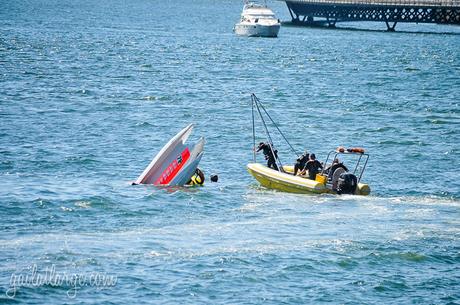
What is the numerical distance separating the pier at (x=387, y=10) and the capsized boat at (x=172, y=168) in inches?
4171

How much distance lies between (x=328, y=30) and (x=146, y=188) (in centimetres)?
12500

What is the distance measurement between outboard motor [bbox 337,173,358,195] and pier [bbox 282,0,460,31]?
108 meters

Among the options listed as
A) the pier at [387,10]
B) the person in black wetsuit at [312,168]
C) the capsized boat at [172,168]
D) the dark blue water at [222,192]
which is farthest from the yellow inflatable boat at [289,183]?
the pier at [387,10]

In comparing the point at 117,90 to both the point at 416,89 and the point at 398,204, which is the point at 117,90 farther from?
the point at 398,204

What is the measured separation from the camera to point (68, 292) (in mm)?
24375

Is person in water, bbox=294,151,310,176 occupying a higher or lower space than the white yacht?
lower

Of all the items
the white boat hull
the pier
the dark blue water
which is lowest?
the dark blue water

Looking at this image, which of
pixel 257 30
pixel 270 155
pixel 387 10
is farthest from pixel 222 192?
pixel 387 10

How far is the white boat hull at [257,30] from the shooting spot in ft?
443

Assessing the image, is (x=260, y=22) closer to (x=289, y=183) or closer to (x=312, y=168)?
(x=312, y=168)

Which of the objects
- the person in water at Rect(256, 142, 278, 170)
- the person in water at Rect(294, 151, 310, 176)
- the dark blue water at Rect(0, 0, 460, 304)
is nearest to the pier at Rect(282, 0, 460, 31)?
the dark blue water at Rect(0, 0, 460, 304)

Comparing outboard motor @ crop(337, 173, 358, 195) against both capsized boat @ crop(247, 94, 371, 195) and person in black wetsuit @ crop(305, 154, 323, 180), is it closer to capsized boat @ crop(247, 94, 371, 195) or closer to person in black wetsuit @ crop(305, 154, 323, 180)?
capsized boat @ crop(247, 94, 371, 195)

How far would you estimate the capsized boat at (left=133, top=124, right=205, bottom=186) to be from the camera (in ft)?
123

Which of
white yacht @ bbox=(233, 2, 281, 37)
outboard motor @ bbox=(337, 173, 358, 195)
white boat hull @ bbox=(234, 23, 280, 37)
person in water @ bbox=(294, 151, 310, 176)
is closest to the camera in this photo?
outboard motor @ bbox=(337, 173, 358, 195)
